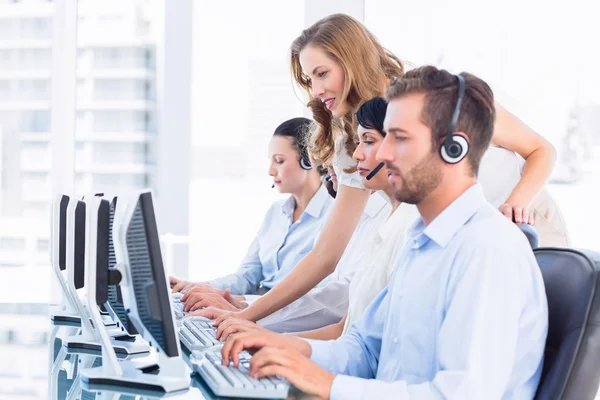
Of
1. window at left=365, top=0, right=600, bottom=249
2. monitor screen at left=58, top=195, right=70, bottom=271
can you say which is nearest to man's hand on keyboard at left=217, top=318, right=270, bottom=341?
monitor screen at left=58, top=195, right=70, bottom=271

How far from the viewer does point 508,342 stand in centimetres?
108

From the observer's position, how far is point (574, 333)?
1.13 m

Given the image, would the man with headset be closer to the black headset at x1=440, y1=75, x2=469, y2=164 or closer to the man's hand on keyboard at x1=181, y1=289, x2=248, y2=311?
the black headset at x1=440, y1=75, x2=469, y2=164

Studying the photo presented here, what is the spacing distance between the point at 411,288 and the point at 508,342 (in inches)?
8.6

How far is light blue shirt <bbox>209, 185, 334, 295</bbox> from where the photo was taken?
2.68 m

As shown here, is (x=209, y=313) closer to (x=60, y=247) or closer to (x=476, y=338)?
(x=60, y=247)

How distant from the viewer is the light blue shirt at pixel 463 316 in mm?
1068

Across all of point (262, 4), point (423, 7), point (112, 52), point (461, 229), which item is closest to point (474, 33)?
point (423, 7)

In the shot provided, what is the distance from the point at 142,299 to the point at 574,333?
0.75 m

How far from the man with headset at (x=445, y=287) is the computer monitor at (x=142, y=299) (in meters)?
0.13

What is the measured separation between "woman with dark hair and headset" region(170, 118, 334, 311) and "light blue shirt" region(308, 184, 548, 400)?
1367 mm

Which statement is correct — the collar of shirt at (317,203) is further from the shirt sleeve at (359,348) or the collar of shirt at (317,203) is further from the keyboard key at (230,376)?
the keyboard key at (230,376)

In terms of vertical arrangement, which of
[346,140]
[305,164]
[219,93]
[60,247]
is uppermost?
[219,93]

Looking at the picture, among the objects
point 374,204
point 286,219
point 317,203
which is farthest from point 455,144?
point 286,219
